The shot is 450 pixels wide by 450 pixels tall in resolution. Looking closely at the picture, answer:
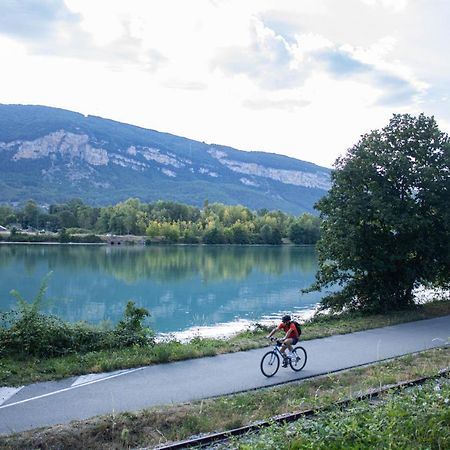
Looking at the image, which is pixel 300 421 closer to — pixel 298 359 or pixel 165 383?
pixel 165 383

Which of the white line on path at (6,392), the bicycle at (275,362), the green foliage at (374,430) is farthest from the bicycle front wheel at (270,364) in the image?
the white line on path at (6,392)

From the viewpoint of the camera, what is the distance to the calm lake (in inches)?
1182

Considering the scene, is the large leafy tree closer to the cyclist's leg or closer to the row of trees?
the cyclist's leg

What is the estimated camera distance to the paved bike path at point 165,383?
30.7ft

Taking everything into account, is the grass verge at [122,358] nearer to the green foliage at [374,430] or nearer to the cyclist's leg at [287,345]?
the cyclist's leg at [287,345]

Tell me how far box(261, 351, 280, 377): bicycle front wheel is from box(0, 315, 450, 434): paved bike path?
138 millimetres

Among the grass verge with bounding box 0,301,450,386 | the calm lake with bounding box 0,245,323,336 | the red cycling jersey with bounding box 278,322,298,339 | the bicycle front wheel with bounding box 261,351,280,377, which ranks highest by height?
the red cycling jersey with bounding box 278,322,298,339

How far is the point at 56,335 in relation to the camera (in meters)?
13.0

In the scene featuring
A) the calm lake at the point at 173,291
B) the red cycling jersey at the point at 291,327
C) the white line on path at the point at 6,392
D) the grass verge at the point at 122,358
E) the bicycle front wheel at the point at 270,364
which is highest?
the red cycling jersey at the point at 291,327

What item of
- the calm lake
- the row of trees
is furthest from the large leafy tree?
the row of trees

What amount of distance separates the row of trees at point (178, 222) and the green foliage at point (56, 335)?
112385mm

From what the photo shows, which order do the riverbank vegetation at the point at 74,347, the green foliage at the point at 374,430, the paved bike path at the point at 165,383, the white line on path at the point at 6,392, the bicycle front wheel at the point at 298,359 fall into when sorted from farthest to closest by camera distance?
the bicycle front wheel at the point at 298,359, the riverbank vegetation at the point at 74,347, the white line on path at the point at 6,392, the paved bike path at the point at 165,383, the green foliage at the point at 374,430

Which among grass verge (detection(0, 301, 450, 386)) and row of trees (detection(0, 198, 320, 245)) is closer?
grass verge (detection(0, 301, 450, 386))

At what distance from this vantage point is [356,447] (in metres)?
6.04
